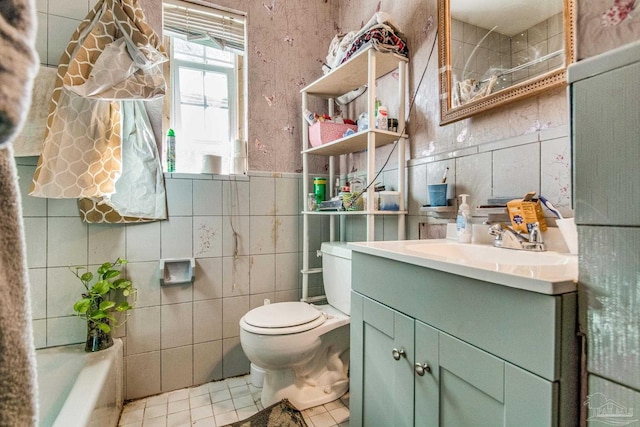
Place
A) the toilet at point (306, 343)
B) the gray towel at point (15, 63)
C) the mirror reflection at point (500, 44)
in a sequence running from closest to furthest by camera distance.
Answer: the gray towel at point (15, 63)
the mirror reflection at point (500, 44)
the toilet at point (306, 343)

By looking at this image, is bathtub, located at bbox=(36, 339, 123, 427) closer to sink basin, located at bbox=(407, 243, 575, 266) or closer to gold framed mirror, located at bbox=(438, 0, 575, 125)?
sink basin, located at bbox=(407, 243, 575, 266)

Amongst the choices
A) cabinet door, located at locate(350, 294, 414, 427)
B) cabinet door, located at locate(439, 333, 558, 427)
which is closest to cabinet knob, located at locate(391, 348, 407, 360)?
cabinet door, located at locate(350, 294, 414, 427)

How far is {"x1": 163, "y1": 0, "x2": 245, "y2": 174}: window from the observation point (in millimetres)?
1812

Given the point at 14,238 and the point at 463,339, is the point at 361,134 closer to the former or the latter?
the point at 463,339

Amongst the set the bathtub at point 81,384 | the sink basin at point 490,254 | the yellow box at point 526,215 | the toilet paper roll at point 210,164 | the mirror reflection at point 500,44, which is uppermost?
the mirror reflection at point 500,44

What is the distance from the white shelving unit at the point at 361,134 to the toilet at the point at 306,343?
0.78 ft

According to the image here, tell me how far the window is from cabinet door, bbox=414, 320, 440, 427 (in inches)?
59.3

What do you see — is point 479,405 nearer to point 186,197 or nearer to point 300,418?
point 300,418

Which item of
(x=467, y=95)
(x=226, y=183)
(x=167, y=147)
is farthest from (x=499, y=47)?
(x=167, y=147)

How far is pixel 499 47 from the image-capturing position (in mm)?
1146

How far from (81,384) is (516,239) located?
163cm

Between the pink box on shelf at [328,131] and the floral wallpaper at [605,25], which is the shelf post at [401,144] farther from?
the floral wallpaper at [605,25]

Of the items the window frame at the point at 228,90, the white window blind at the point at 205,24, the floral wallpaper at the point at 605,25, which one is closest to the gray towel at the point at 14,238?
the floral wallpaper at the point at 605,25

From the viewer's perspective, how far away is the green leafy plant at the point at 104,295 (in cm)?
142
